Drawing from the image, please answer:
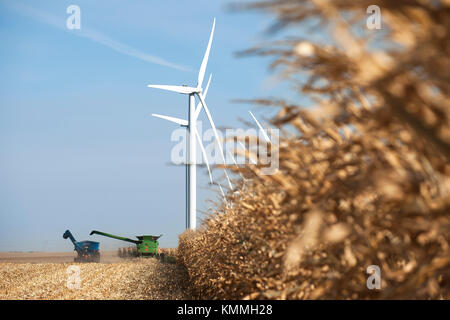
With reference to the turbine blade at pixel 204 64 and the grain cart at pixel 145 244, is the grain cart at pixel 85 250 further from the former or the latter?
the turbine blade at pixel 204 64

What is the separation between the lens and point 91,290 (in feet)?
41.8

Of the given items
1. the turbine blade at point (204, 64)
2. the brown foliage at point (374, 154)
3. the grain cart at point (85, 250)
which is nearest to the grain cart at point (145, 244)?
the grain cart at point (85, 250)

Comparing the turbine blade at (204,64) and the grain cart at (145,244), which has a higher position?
the turbine blade at (204,64)

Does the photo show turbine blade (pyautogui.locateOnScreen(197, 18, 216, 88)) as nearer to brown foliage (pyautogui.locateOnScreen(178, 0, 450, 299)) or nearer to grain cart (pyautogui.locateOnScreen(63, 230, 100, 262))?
grain cart (pyautogui.locateOnScreen(63, 230, 100, 262))

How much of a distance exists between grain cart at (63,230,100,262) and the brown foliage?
103 ft

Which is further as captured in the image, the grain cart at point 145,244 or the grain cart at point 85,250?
the grain cart at point 145,244

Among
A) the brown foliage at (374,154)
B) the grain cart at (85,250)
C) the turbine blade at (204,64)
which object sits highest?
the turbine blade at (204,64)

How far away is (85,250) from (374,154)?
33300 millimetres

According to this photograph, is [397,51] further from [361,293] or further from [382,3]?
[361,293]

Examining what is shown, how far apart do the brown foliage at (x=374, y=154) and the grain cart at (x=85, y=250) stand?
3153cm

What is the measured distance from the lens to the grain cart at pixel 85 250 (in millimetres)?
33028

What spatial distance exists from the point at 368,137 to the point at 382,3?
741mm
